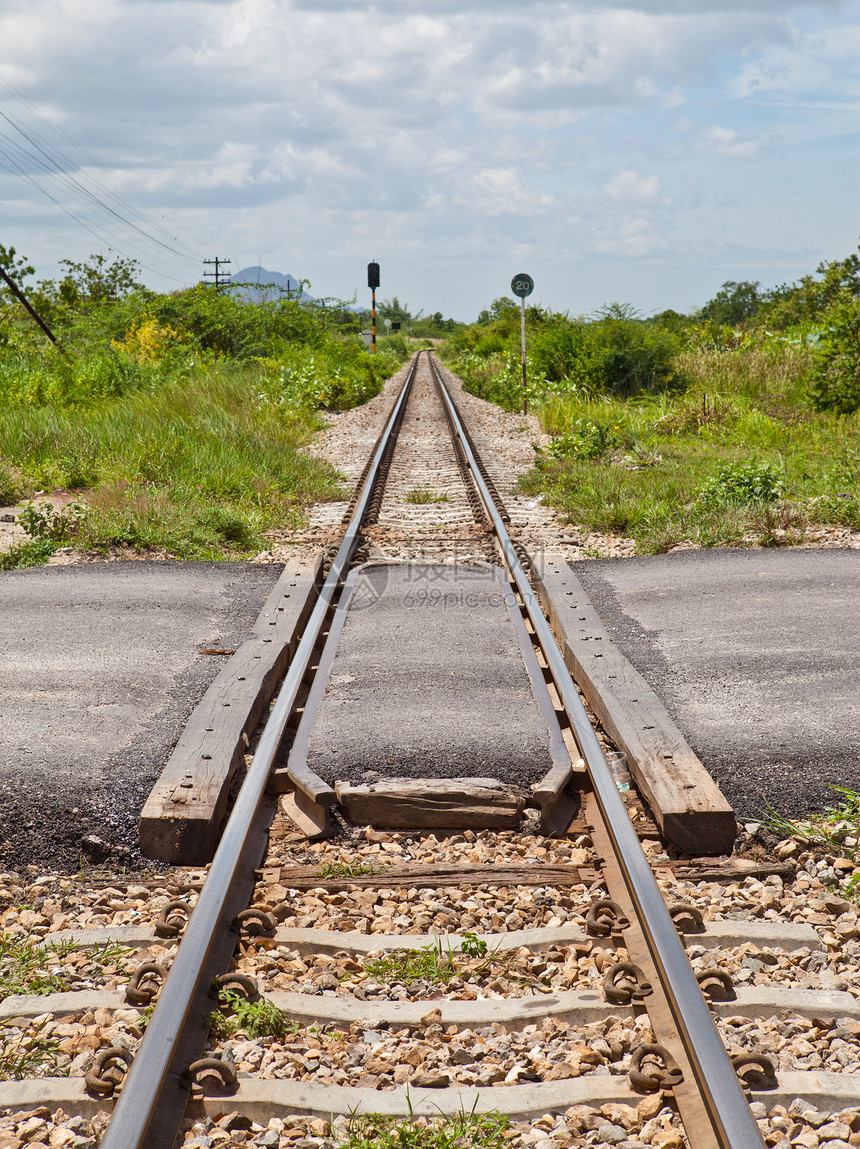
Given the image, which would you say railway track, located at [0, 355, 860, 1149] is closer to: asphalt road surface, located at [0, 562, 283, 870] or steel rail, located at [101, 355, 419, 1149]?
steel rail, located at [101, 355, 419, 1149]

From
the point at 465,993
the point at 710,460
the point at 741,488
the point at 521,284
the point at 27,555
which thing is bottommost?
the point at 465,993

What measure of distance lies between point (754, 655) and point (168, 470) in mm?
6476

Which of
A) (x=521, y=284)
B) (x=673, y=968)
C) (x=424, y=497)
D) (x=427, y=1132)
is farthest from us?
(x=521, y=284)

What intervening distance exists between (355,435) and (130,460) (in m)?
6.85

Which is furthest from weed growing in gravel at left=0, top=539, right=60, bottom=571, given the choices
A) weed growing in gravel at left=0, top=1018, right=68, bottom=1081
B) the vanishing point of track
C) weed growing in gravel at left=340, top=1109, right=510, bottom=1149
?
weed growing in gravel at left=340, top=1109, right=510, bottom=1149

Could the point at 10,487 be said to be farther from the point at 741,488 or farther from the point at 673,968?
the point at 673,968

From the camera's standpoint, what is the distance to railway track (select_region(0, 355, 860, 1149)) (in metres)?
2.10

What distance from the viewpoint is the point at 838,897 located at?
3.00 m

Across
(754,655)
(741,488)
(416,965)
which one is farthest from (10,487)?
(416,965)

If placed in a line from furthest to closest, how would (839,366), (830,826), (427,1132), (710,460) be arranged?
(839,366) → (710,460) → (830,826) → (427,1132)

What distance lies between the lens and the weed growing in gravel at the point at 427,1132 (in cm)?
200

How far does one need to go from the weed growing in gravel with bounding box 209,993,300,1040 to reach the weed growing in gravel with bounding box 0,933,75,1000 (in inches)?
20.6

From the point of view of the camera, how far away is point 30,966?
2676mm

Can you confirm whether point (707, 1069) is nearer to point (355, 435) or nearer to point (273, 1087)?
point (273, 1087)
